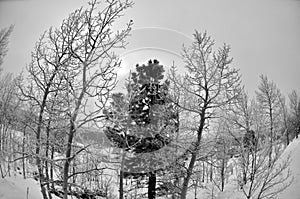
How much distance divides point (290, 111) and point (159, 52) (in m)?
22.5

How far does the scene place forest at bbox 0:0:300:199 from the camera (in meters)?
3.66

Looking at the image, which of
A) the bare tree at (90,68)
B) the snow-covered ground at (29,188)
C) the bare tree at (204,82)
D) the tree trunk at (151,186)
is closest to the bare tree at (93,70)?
the bare tree at (90,68)

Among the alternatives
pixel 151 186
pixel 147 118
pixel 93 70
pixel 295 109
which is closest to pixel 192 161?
pixel 93 70

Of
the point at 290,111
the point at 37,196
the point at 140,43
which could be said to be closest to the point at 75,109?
the point at 140,43

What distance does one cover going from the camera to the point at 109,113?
12.7ft

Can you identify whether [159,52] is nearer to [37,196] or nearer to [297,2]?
[297,2]

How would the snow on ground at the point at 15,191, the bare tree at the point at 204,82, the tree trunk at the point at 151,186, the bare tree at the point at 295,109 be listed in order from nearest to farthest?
the bare tree at the point at 204,82 → the snow on ground at the point at 15,191 → the tree trunk at the point at 151,186 → the bare tree at the point at 295,109

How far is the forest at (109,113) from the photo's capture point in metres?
3.66

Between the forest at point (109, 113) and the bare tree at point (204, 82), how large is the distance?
0.09ft

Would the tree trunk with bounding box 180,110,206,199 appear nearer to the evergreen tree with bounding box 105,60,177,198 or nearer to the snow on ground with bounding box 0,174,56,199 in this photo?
the evergreen tree with bounding box 105,60,177,198

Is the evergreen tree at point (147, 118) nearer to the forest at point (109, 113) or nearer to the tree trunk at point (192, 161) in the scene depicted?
the forest at point (109, 113)

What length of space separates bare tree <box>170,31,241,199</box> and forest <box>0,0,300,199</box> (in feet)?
0.09

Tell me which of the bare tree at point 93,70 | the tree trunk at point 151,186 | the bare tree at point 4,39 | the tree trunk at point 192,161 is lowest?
the tree trunk at point 151,186

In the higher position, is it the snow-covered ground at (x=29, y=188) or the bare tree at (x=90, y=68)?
the bare tree at (x=90, y=68)
